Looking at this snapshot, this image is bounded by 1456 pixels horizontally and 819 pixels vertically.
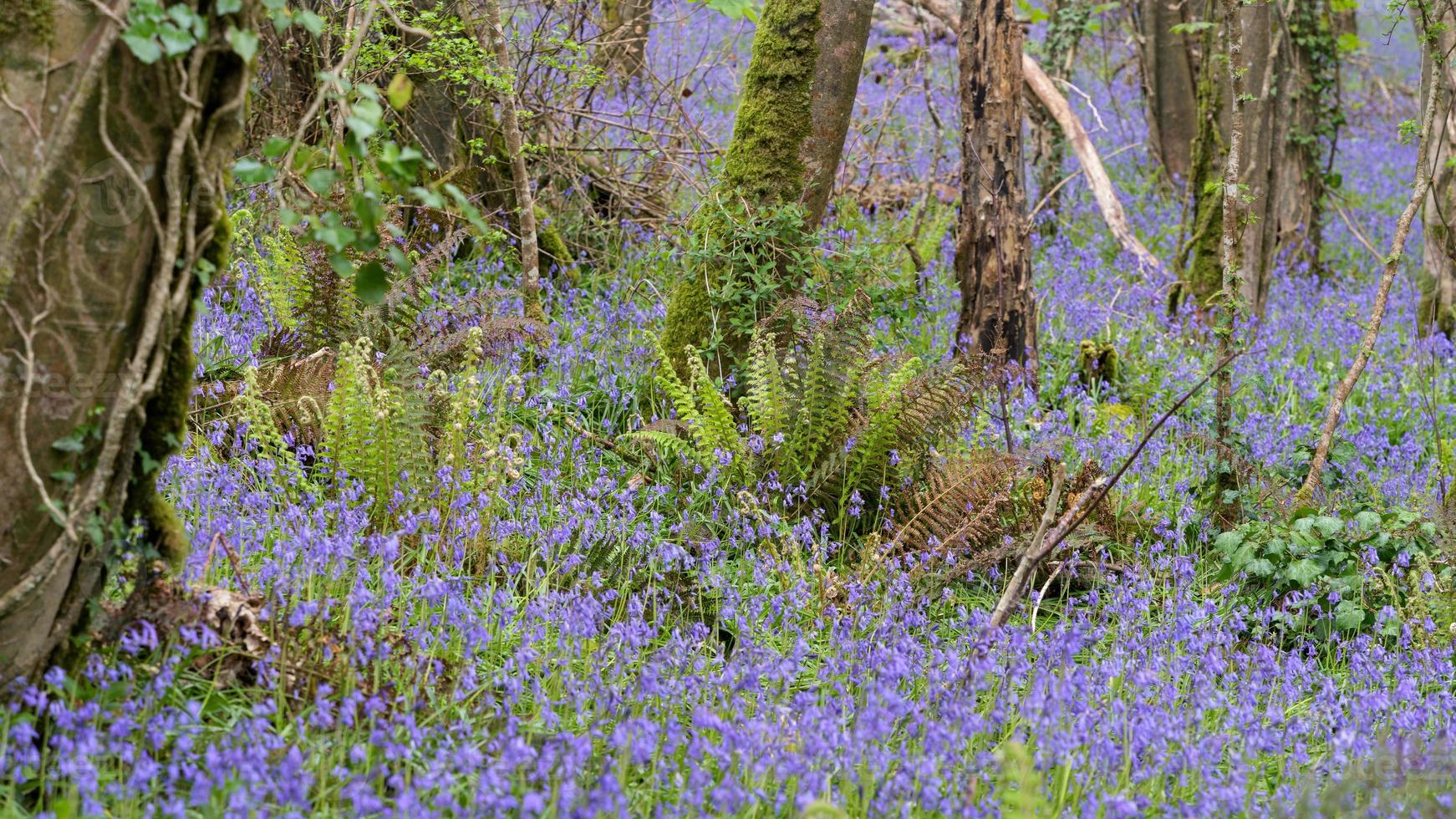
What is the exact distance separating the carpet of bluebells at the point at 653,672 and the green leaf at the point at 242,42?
1.05 metres

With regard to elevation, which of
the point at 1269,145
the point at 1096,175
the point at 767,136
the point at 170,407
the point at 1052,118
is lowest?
the point at 170,407

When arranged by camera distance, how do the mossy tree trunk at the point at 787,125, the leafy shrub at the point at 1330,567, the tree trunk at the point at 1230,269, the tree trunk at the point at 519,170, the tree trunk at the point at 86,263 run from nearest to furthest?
the tree trunk at the point at 86,263
the leafy shrub at the point at 1330,567
the tree trunk at the point at 1230,269
the mossy tree trunk at the point at 787,125
the tree trunk at the point at 519,170

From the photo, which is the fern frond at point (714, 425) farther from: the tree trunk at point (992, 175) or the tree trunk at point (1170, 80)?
the tree trunk at point (1170, 80)

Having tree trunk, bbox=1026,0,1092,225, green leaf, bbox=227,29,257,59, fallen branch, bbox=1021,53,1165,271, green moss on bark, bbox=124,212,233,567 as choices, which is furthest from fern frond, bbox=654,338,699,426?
tree trunk, bbox=1026,0,1092,225

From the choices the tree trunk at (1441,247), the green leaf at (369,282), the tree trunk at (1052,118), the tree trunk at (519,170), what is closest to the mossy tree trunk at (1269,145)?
the tree trunk at (1441,247)

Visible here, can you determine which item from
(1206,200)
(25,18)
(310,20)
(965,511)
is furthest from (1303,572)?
(1206,200)

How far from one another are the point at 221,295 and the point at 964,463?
3350mm

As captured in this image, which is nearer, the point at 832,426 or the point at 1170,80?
the point at 832,426

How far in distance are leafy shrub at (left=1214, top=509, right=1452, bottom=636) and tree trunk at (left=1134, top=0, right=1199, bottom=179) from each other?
666 centimetres

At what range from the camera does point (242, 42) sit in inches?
76.5

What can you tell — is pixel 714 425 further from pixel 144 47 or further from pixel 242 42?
pixel 144 47

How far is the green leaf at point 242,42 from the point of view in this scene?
1.94m

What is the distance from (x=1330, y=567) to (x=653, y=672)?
269 centimetres

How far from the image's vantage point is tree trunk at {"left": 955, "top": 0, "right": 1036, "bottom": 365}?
18.3 ft
